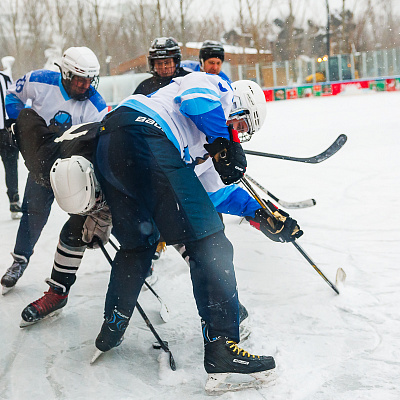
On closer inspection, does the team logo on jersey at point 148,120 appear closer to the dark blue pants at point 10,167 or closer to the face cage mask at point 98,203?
the face cage mask at point 98,203

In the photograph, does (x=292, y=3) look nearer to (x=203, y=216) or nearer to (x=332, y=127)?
(x=332, y=127)

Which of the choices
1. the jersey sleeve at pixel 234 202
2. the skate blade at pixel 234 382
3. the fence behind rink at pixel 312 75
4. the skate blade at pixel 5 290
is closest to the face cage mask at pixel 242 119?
the jersey sleeve at pixel 234 202

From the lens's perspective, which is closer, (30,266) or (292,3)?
(30,266)

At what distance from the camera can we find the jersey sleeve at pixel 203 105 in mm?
1675

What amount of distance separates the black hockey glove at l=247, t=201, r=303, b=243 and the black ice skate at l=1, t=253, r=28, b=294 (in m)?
1.30

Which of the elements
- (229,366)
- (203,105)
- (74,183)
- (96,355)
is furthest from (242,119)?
(96,355)

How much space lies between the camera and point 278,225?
2016 mm

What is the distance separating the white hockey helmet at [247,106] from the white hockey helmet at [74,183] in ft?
2.05

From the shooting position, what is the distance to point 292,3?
2067 centimetres

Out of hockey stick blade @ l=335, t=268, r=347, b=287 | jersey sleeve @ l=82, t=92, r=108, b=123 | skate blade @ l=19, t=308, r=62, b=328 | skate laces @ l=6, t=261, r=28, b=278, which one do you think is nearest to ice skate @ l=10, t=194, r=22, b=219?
skate laces @ l=6, t=261, r=28, b=278

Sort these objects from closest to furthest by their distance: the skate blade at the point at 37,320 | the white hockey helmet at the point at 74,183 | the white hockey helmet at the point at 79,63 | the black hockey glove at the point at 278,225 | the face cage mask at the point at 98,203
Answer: the white hockey helmet at the point at 74,183, the face cage mask at the point at 98,203, the black hockey glove at the point at 278,225, the skate blade at the point at 37,320, the white hockey helmet at the point at 79,63

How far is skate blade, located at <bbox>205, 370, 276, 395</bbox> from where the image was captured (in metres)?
1.64

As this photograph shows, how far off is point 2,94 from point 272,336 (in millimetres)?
3473

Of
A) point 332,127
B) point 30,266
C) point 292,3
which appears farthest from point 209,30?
point 30,266
